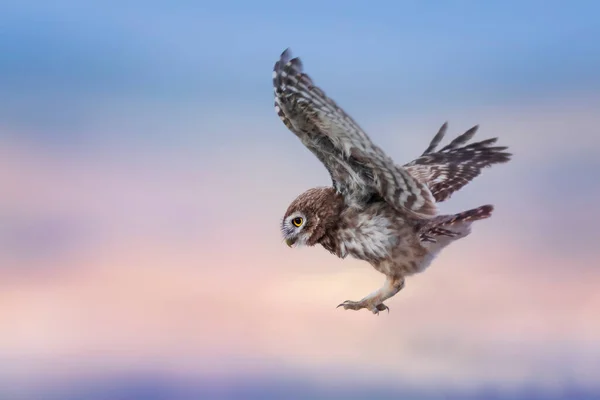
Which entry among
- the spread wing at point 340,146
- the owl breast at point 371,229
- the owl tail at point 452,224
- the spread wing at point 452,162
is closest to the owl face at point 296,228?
the owl breast at point 371,229

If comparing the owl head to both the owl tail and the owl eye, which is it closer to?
the owl eye

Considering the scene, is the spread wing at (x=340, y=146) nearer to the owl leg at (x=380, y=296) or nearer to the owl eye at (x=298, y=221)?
the owl eye at (x=298, y=221)

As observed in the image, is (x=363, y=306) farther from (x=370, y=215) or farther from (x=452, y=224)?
(x=452, y=224)

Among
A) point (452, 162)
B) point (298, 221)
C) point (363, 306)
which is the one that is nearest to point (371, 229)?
point (298, 221)

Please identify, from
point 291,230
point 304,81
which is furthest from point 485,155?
point 304,81

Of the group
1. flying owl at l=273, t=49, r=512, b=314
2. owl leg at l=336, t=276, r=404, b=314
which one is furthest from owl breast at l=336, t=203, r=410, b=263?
owl leg at l=336, t=276, r=404, b=314

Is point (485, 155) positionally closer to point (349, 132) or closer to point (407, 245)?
point (407, 245)
